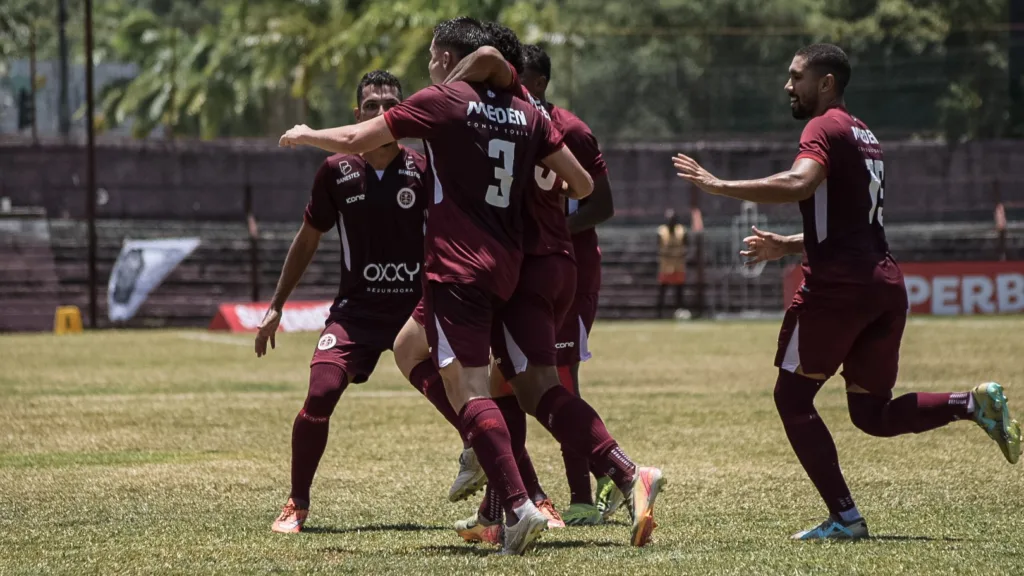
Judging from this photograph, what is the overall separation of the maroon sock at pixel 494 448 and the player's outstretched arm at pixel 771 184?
1.25 metres

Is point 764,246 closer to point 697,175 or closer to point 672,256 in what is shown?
point 697,175

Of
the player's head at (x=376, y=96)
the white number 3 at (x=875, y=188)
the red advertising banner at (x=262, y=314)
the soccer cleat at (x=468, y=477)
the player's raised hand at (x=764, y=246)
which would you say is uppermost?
the player's head at (x=376, y=96)

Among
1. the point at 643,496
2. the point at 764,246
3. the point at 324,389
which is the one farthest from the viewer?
the point at 324,389

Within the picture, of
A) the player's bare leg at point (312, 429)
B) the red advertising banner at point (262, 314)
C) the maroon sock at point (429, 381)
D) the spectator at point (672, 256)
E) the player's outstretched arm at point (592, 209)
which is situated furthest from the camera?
the spectator at point (672, 256)

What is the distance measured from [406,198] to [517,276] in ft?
4.93

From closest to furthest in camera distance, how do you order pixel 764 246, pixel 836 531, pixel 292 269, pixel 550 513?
pixel 836 531, pixel 764 246, pixel 550 513, pixel 292 269

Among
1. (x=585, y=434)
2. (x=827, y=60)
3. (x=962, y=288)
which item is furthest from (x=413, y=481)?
(x=962, y=288)

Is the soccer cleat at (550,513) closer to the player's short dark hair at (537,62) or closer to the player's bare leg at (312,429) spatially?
the player's bare leg at (312,429)

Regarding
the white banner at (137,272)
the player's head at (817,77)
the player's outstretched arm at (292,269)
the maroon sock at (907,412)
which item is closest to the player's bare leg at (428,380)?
the player's outstretched arm at (292,269)

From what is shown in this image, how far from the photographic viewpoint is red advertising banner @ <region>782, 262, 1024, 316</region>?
28.8 metres

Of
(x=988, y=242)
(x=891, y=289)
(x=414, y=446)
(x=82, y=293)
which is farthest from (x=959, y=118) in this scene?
(x=891, y=289)

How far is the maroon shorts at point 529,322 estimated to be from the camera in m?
6.34

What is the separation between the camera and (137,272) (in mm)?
29000

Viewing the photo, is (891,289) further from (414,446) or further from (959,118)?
(959,118)
